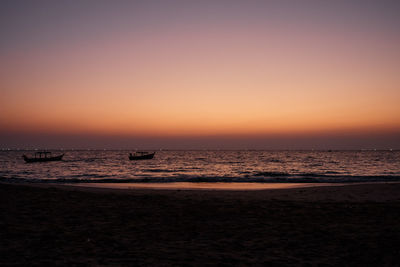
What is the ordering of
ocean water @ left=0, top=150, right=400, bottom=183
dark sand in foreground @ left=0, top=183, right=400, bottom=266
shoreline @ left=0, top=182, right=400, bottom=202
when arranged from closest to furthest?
dark sand in foreground @ left=0, top=183, right=400, bottom=266
shoreline @ left=0, top=182, right=400, bottom=202
ocean water @ left=0, top=150, right=400, bottom=183

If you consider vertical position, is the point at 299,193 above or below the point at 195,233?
below

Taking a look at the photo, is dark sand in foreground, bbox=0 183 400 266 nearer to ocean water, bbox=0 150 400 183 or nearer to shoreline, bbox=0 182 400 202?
shoreline, bbox=0 182 400 202

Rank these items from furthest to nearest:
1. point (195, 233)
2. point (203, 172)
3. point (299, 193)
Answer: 1. point (203, 172)
2. point (299, 193)
3. point (195, 233)

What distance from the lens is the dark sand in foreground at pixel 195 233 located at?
7.01 meters

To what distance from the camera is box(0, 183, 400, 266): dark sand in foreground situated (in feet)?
23.0

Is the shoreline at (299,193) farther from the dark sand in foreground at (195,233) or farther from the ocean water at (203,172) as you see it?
the ocean water at (203,172)

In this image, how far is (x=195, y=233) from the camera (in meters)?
9.20

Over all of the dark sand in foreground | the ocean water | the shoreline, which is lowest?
the ocean water

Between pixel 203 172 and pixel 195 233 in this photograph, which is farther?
pixel 203 172

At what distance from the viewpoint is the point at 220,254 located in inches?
289

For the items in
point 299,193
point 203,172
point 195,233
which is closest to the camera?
point 195,233

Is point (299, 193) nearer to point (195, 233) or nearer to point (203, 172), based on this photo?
point (195, 233)

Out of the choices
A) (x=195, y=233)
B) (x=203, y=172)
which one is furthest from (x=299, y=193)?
(x=203, y=172)

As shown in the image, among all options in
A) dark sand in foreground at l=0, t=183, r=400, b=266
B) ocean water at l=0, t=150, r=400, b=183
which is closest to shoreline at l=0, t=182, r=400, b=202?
dark sand in foreground at l=0, t=183, r=400, b=266
